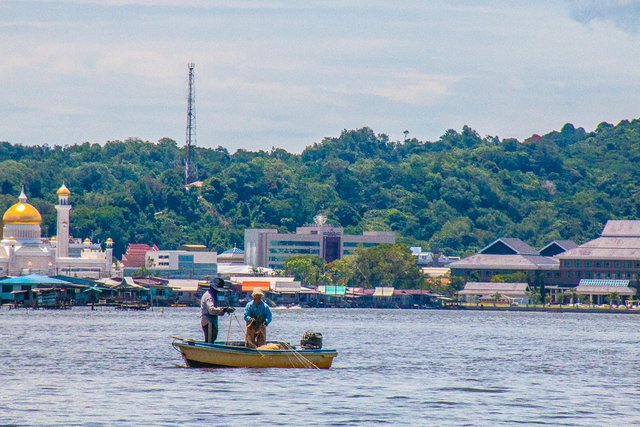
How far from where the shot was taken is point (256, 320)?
5291 centimetres

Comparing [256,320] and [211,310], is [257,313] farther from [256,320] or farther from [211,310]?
[211,310]

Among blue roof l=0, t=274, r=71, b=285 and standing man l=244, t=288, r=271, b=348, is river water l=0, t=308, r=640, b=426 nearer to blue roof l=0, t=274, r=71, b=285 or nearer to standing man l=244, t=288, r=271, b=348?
standing man l=244, t=288, r=271, b=348

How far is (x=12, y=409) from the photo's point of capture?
4097 centimetres

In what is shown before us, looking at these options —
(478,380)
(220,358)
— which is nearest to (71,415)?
(220,358)

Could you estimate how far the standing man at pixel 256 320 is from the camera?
173ft

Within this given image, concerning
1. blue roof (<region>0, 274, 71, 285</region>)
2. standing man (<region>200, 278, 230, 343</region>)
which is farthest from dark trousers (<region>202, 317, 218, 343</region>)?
blue roof (<region>0, 274, 71, 285</region>)

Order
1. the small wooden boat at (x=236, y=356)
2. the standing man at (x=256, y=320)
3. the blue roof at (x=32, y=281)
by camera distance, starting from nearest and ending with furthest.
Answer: the small wooden boat at (x=236, y=356), the standing man at (x=256, y=320), the blue roof at (x=32, y=281)

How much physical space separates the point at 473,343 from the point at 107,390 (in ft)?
139

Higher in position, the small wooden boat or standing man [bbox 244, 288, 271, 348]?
standing man [bbox 244, 288, 271, 348]

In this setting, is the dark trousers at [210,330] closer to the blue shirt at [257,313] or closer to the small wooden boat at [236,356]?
the small wooden boat at [236,356]

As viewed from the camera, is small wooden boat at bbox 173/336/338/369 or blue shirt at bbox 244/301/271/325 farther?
blue shirt at bbox 244/301/271/325

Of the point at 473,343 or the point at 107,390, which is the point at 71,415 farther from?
the point at 473,343

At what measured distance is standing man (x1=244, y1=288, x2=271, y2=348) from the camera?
173ft

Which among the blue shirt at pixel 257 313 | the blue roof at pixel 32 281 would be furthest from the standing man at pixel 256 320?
the blue roof at pixel 32 281
